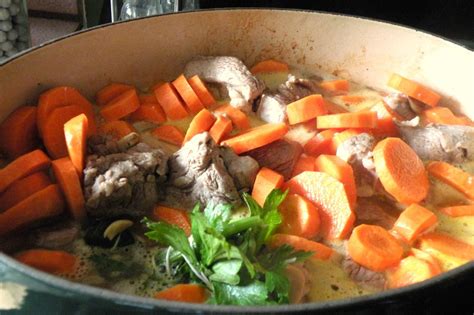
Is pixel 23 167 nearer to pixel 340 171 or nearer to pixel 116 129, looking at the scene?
pixel 116 129

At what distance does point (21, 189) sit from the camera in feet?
4.66

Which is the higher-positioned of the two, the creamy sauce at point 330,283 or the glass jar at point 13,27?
the glass jar at point 13,27

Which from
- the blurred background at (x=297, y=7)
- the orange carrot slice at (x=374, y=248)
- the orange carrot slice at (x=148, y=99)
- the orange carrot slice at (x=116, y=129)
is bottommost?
the orange carrot slice at (x=374, y=248)

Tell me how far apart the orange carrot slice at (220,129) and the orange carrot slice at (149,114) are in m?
0.18

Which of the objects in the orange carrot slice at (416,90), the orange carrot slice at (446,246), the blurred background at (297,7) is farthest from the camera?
the blurred background at (297,7)

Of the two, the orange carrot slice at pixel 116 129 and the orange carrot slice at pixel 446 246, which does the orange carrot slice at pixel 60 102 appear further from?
the orange carrot slice at pixel 446 246

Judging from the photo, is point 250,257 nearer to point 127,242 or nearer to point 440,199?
point 127,242

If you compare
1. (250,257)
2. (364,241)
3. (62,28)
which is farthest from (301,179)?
(62,28)

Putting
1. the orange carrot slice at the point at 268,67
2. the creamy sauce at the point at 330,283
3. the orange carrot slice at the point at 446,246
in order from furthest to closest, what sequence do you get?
1. the orange carrot slice at the point at 268,67
2. the orange carrot slice at the point at 446,246
3. the creamy sauce at the point at 330,283

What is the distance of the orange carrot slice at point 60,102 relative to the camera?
63.5 inches

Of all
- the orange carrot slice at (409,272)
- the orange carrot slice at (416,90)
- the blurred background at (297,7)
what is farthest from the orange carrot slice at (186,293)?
the blurred background at (297,7)

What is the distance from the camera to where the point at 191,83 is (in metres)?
1.90

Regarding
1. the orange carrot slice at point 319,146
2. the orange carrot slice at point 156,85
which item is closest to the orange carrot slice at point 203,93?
the orange carrot slice at point 156,85

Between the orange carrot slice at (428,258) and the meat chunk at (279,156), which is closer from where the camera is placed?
the orange carrot slice at (428,258)
